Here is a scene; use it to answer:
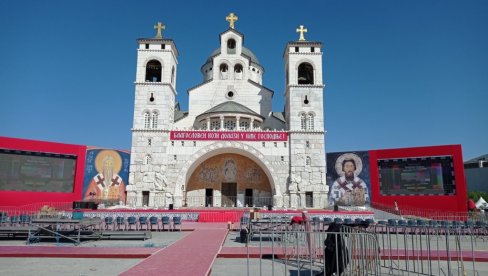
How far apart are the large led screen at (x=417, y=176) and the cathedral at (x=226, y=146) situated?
567 centimetres

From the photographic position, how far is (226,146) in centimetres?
2856

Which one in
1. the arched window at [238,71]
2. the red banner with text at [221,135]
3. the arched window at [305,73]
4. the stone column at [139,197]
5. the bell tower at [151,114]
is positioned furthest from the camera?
the arched window at [238,71]

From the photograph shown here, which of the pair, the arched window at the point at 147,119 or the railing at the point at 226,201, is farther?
the railing at the point at 226,201

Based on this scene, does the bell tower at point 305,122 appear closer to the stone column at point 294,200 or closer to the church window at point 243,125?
the stone column at point 294,200

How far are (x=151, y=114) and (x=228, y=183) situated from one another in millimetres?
9347

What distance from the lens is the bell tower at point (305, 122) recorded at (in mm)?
27781

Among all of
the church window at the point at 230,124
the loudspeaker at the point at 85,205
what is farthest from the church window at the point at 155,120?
the loudspeaker at the point at 85,205

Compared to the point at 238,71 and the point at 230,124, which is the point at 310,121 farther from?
the point at 238,71

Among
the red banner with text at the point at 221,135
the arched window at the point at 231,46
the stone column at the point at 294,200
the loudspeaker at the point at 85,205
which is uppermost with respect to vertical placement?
the arched window at the point at 231,46

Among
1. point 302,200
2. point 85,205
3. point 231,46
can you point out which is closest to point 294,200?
point 302,200

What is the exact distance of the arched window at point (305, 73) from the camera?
103 ft

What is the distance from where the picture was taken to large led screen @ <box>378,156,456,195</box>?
2616 centimetres

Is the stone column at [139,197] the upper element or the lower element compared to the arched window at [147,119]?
lower

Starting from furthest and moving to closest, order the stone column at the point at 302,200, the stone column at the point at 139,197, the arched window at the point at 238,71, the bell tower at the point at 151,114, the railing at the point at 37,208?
the arched window at the point at 238,71 → the stone column at the point at 302,200 → the bell tower at the point at 151,114 → the stone column at the point at 139,197 → the railing at the point at 37,208
